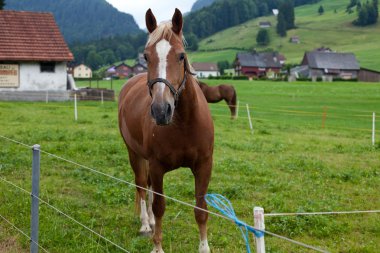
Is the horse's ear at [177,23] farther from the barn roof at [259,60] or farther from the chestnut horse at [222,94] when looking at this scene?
the barn roof at [259,60]

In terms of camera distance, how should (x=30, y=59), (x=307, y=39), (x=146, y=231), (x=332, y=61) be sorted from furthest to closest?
(x=307, y=39) → (x=332, y=61) → (x=30, y=59) → (x=146, y=231)

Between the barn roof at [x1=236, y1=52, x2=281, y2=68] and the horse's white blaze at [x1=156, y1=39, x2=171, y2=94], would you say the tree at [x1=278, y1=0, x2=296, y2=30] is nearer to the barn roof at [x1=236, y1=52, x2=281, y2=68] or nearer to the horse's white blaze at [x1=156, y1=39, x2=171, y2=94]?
the barn roof at [x1=236, y1=52, x2=281, y2=68]

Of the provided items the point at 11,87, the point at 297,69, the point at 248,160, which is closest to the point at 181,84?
the point at 248,160

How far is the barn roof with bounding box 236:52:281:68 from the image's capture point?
415ft

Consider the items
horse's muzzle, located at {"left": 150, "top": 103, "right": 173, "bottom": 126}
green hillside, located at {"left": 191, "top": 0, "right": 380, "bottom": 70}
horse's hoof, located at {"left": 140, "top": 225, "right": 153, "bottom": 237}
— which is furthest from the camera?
green hillside, located at {"left": 191, "top": 0, "right": 380, "bottom": 70}

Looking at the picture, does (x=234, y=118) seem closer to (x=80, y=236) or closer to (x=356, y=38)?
(x=80, y=236)

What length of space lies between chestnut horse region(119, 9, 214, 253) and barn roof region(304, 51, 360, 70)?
108550 mm

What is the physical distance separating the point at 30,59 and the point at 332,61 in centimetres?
9059

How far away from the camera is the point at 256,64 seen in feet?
421

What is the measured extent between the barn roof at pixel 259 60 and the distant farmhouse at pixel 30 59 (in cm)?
9524

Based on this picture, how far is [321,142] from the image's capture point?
1519cm

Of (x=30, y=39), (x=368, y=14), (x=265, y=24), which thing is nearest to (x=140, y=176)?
(x=30, y=39)

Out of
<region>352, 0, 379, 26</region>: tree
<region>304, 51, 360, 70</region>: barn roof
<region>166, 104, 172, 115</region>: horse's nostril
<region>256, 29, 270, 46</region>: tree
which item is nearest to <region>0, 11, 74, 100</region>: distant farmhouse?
<region>166, 104, 172, 115</region>: horse's nostril

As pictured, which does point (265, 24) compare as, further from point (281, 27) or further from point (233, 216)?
point (233, 216)
